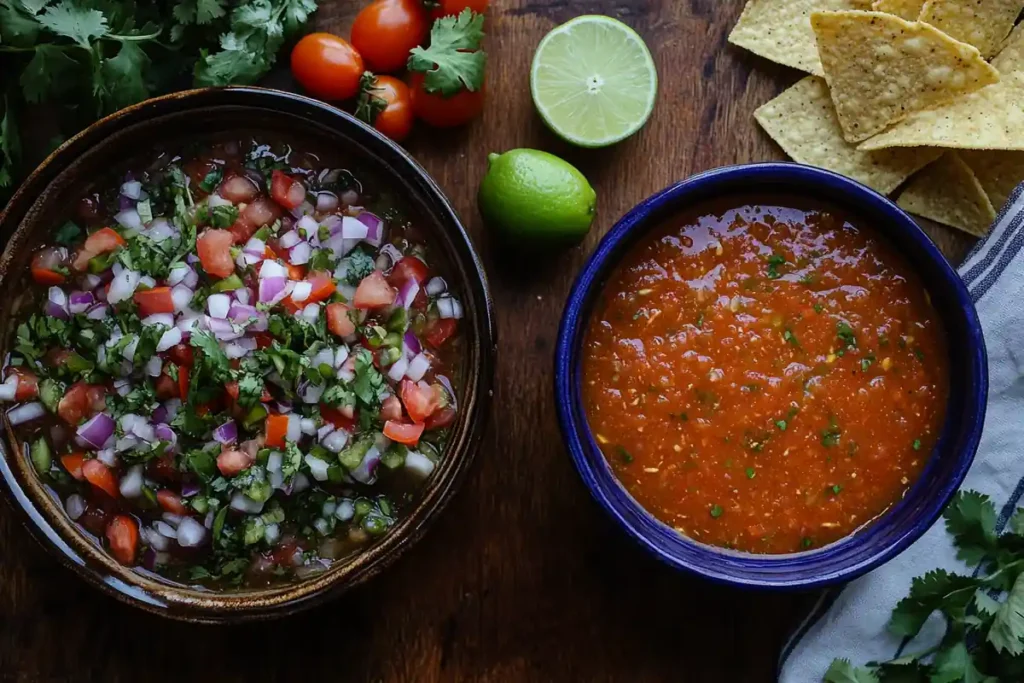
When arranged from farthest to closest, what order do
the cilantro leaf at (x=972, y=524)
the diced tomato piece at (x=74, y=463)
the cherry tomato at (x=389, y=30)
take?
the cherry tomato at (x=389, y=30) < the cilantro leaf at (x=972, y=524) < the diced tomato piece at (x=74, y=463)

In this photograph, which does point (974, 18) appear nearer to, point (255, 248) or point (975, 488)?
point (975, 488)

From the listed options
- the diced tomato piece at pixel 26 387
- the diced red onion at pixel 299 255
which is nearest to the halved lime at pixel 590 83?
the diced red onion at pixel 299 255

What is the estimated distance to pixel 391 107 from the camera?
254cm

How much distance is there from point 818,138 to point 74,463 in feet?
6.83

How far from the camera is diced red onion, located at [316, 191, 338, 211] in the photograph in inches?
94.4

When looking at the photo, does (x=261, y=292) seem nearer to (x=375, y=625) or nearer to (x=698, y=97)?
(x=375, y=625)

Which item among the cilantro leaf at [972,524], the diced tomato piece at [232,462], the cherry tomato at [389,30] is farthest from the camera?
the cherry tomato at [389,30]

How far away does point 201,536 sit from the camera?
2.30 metres

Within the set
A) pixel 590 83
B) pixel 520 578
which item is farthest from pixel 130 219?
pixel 520 578

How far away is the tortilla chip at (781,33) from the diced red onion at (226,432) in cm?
163

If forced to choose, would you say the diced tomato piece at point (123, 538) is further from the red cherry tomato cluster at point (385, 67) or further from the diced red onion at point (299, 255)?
the red cherry tomato cluster at point (385, 67)

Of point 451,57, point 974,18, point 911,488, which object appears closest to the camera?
point 911,488

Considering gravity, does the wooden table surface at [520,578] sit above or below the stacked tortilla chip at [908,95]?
below

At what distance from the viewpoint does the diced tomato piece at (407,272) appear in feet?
7.81
